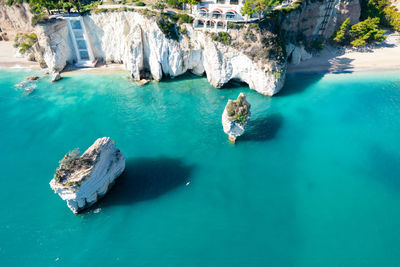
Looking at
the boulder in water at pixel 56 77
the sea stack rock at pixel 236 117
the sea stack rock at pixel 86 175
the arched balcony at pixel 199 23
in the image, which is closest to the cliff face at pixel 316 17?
the arched balcony at pixel 199 23

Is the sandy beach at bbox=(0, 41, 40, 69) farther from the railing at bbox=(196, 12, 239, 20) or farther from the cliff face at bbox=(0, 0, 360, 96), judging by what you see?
the railing at bbox=(196, 12, 239, 20)

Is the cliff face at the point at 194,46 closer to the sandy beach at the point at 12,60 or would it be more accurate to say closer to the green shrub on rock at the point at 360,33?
the green shrub on rock at the point at 360,33

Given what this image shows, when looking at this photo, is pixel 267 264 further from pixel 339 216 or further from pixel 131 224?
pixel 131 224

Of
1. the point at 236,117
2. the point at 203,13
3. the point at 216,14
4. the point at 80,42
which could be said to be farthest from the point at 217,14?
the point at 80,42

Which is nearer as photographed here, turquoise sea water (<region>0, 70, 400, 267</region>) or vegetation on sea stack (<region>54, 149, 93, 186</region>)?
turquoise sea water (<region>0, 70, 400, 267</region>)

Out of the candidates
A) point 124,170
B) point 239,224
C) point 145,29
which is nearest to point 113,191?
point 124,170

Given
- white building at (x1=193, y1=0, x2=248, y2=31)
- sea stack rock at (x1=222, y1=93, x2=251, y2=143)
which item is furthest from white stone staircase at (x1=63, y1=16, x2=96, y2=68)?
sea stack rock at (x1=222, y1=93, x2=251, y2=143)
